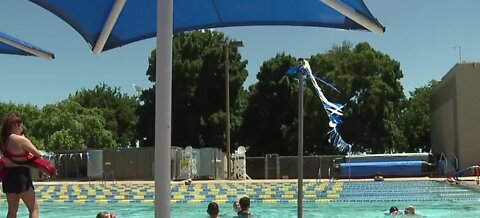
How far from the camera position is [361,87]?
1756 inches

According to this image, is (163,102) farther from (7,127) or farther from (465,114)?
(465,114)

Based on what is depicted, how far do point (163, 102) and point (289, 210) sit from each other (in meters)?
12.6

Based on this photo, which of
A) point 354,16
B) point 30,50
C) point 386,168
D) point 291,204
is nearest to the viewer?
point 354,16

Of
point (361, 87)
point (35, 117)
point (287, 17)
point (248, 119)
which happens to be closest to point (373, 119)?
point (361, 87)

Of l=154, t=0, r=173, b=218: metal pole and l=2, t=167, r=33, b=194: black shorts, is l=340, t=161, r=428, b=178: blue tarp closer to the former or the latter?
l=2, t=167, r=33, b=194: black shorts

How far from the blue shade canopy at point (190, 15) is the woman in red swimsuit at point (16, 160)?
916mm

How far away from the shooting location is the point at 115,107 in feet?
225

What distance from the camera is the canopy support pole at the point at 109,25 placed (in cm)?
432

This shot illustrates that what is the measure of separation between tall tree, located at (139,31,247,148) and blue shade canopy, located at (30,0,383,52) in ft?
136

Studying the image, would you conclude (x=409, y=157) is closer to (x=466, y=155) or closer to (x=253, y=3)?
(x=466, y=155)

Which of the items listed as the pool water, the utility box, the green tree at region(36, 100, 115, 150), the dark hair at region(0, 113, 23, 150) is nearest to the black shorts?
the dark hair at region(0, 113, 23, 150)

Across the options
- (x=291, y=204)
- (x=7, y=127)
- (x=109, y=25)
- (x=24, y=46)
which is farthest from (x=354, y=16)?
(x=291, y=204)

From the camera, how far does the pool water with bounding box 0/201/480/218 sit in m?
14.9

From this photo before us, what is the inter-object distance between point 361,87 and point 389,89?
2062 mm
